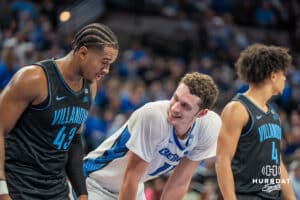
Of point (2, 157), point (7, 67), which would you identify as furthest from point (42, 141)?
point (7, 67)

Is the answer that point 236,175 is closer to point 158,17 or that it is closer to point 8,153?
point 8,153

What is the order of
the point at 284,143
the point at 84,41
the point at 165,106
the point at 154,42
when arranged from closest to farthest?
the point at 84,41, the point at 165,106, the point at 284,143, the point at 154,42

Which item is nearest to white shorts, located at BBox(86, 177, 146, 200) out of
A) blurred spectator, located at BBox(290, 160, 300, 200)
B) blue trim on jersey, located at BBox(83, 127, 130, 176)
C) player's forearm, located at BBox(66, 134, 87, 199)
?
blue trim on jersey, located at BBox(83, 127, 130, 176)

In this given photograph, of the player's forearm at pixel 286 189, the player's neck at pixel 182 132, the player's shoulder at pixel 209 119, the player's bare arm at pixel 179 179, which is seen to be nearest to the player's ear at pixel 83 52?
the player's neck at pixel 182 132

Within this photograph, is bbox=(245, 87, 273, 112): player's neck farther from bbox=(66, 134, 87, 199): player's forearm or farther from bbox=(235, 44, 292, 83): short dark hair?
bbox=(66, 134, 87, 199): player's forearm

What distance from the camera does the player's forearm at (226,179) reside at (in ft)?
14.4

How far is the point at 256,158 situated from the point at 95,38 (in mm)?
1571

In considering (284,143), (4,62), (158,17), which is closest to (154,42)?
(158,17)

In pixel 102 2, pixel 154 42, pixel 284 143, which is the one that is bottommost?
pixel 284 143

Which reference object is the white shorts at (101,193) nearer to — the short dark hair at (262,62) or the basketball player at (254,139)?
the basketball player at (254,139)

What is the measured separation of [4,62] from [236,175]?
426 cm

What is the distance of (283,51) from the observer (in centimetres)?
486

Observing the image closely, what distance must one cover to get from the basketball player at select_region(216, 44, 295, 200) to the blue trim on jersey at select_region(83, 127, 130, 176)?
693 mm

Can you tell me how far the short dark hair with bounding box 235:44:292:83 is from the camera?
4809 mm
